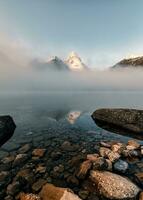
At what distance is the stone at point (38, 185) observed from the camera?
34.7 feet

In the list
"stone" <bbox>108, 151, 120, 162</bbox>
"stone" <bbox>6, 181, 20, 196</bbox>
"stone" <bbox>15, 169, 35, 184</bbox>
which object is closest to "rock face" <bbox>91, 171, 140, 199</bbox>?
"stone" <bbox>108, 151, 120, 162</bbox>

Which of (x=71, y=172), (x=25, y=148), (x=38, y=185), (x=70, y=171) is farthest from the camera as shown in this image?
(x=25, y=148)

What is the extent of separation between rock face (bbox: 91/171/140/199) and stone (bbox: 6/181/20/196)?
3.88 meters

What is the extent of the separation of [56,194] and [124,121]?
51.8 ft

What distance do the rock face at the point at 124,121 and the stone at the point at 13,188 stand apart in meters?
13.7

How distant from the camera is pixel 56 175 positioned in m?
12.1

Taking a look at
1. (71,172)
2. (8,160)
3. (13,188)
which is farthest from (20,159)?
(71,172)

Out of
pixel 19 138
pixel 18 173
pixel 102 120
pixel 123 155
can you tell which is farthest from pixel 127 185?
pixel 102 120

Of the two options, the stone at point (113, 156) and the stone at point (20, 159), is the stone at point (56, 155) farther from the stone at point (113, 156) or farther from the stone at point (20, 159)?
the stone at point (113, 156)

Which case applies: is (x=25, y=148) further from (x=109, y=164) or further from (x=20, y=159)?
(x=109, y=164)

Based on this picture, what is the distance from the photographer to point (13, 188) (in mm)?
10539

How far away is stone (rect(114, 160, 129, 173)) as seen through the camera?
12673 mm

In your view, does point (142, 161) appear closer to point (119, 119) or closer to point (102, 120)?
point (119, 119)

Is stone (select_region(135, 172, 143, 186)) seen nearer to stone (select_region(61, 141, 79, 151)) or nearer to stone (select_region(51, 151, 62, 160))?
stone (select_region(51, 151, 62, 160))
